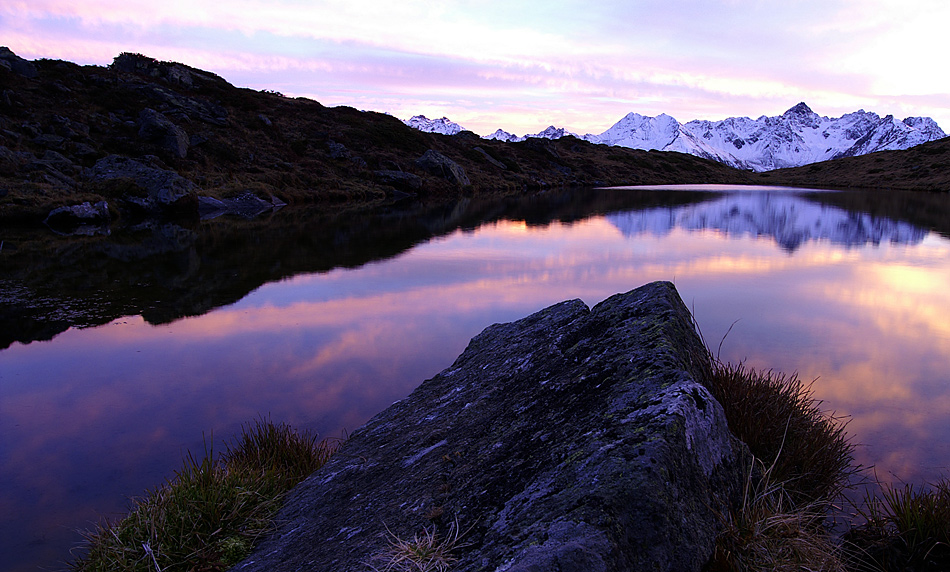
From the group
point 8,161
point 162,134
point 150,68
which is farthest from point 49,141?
point 150,68

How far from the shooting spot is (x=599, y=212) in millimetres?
37438

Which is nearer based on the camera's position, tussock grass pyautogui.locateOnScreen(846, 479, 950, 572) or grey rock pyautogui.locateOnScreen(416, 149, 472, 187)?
tussock grass pyautogui.locateOnScreen(846, 479, 950, 572)

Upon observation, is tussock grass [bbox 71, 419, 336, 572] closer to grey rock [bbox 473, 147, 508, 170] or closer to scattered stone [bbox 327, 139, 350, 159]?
scattered stone [bbox 327, 139, 350, 159]

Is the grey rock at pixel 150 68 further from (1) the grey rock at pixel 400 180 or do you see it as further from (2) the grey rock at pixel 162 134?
(1) the grey rock at pixel 400 180

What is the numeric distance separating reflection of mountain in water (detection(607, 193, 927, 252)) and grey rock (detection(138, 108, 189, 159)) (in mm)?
31127

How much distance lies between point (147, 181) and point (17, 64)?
73.4ft

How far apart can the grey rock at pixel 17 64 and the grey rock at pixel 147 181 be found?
695 inches

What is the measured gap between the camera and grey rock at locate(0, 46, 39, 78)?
4038 centimetres

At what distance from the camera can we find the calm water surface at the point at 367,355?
590 cm

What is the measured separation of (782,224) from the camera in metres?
30.0

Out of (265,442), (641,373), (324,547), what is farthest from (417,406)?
(641,373)

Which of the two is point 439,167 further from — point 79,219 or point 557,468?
point 557,468

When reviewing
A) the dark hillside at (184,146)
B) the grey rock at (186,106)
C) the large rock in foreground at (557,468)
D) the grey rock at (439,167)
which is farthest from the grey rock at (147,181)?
the large rock in foreground at (557,468)

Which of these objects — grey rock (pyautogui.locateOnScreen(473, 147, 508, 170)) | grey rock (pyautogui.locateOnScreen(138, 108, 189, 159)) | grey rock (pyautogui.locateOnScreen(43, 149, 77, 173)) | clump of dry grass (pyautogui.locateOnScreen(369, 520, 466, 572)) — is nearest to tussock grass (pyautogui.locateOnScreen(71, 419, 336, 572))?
clump of dry grass (pyautogui.locateOnScreen(369, 520, 466, 572))
